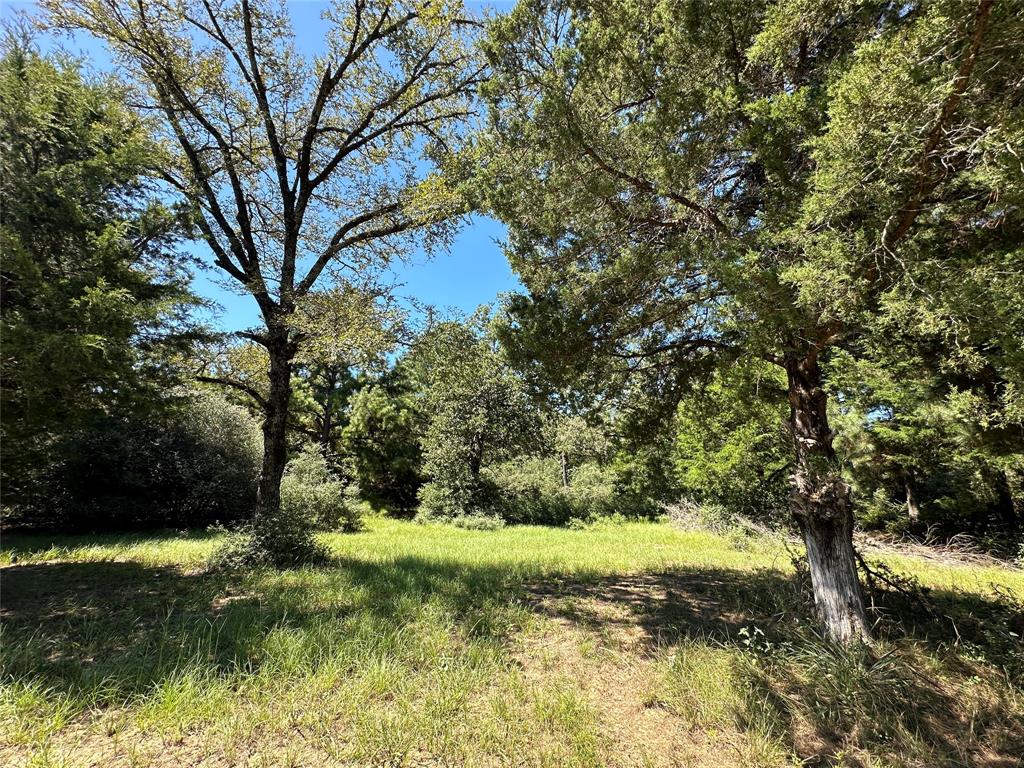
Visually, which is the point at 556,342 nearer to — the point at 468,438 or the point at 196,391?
the point at 196,391

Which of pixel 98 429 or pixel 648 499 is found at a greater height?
pixel 98 429

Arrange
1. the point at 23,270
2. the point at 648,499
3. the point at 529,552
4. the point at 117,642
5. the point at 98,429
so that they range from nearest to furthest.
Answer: the point at 117,642, the point at 23,270, the point at 529,552, the point at 98,429, the point at 648,499

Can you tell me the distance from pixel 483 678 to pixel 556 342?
3426 mm

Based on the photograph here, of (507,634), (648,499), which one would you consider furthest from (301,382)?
(507,634)

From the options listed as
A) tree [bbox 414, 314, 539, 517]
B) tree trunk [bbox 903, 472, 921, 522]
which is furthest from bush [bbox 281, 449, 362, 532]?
tree trunk [bbox 903, 472, 921, 522]

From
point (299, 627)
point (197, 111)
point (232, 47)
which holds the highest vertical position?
point (232, 47)

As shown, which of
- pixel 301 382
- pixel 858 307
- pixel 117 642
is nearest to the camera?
pixel 858 307

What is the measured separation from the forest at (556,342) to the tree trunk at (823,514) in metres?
0.04

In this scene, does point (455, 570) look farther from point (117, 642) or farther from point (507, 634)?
point (117, 642)

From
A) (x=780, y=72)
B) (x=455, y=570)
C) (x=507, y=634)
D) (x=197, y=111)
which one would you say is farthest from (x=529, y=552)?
(x=197, y=111)

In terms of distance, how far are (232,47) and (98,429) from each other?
10.5 meters

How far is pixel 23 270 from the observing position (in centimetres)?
470

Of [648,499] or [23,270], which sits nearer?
[23,270]

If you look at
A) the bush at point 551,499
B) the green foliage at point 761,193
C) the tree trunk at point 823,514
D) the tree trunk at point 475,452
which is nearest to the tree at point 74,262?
the green foliage at point 761,193
